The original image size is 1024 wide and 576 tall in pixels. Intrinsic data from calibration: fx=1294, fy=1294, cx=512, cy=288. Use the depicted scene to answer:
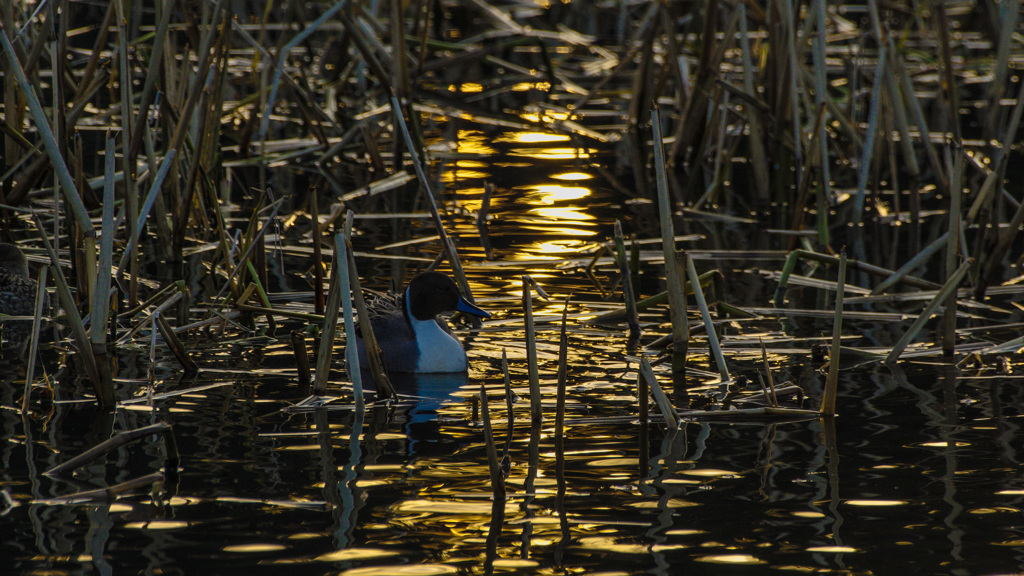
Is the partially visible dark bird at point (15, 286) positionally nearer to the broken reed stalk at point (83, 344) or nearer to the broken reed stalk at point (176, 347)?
the broken reed stalk at point (176, 347)

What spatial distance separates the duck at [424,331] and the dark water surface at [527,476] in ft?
0.40

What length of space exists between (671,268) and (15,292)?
3.52 m

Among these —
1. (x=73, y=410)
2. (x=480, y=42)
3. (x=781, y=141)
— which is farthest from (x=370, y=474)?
(x=480, y=42)

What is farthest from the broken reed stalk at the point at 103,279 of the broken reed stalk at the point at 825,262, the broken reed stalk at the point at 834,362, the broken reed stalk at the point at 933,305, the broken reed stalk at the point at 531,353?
the broken reed stalk at the point at 825,262

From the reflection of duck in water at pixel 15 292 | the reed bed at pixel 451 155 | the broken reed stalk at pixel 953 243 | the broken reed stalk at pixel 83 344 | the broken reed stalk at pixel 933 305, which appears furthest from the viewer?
the reflection of duck in water at pixel 15 292

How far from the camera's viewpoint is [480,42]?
16125 millimetres

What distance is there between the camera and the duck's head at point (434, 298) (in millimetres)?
6512

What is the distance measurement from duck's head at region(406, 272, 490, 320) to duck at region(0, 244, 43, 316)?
2.04m

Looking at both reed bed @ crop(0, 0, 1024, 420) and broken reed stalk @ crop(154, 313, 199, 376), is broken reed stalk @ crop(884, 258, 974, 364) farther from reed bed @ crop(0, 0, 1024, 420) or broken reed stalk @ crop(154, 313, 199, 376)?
broken reed stalk @ crop(154, 313, 199, 376)

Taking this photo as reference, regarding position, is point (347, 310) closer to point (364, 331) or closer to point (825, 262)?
point (364, 331)

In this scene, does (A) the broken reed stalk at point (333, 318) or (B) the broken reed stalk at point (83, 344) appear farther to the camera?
(A) the broken reed stalk at point (333, 318)

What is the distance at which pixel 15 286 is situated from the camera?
686 centimetres

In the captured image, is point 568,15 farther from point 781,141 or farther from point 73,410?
point 73,410

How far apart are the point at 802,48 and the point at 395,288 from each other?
4.00 metres
